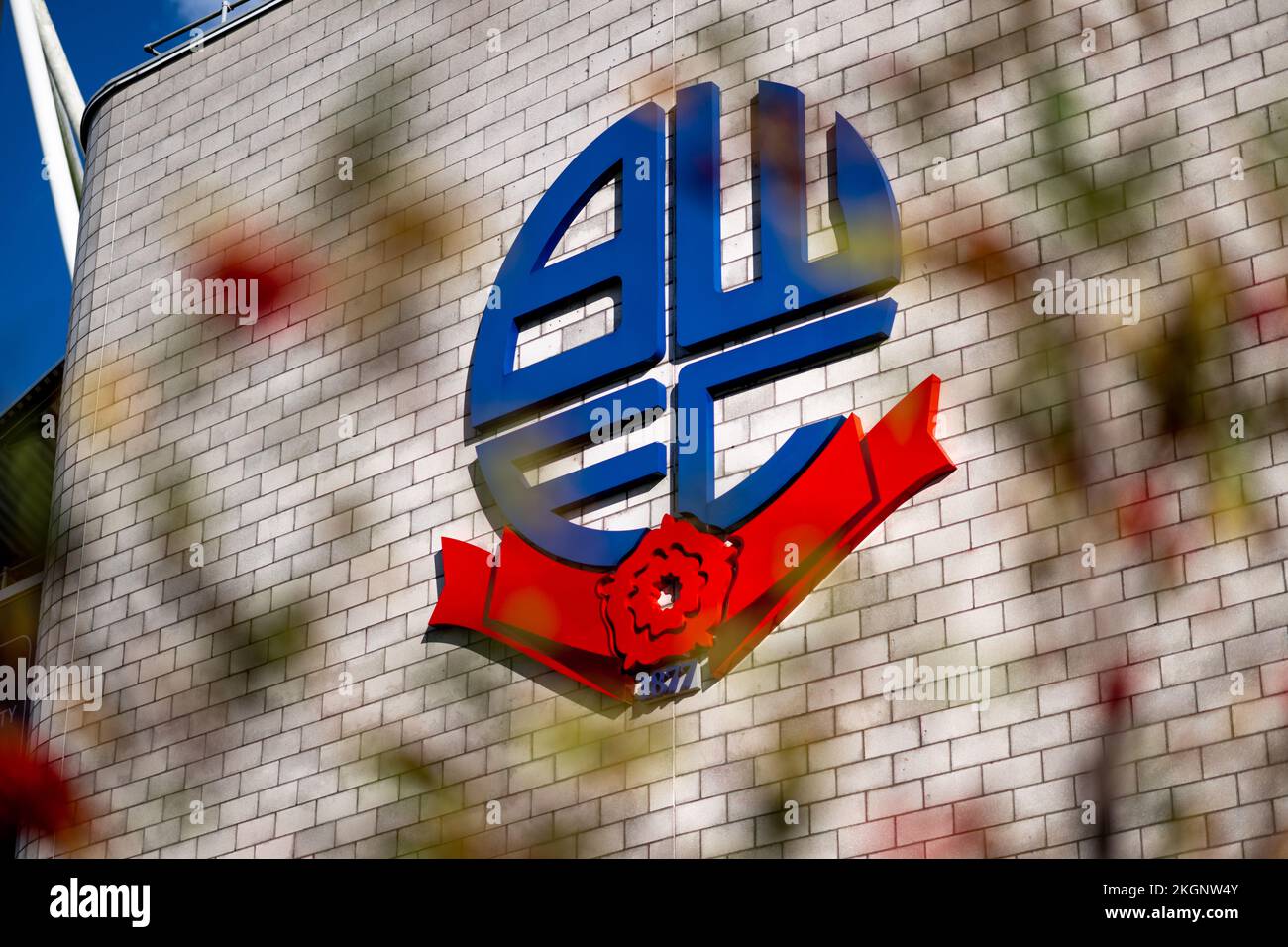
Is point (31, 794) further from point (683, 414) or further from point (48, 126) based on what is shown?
point (48, 126)

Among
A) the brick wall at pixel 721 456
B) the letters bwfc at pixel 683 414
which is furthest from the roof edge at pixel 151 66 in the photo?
the letters bwfc at pixel 683 414

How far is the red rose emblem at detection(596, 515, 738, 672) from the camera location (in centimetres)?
1519

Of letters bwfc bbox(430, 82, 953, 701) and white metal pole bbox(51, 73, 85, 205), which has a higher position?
white metal pole bbox(51, 73, 85, 205)

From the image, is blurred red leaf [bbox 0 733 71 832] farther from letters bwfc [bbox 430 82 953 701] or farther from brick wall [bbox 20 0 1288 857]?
letters bwfc [bbox 430 82 953 701]

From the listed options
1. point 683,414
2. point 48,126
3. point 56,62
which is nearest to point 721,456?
point 683,414

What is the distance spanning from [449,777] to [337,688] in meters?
1.42

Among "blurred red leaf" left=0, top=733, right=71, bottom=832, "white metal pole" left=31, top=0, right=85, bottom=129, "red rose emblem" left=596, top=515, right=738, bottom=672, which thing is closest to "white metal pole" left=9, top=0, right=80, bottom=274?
"white metal pole" left=31, top=0, right=85, bottom=129

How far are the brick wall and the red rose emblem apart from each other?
0.40 m

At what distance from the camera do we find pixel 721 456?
1571cm
